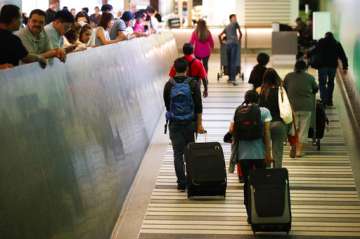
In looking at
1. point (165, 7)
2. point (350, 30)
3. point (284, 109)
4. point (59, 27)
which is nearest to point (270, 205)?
point (284, 109)

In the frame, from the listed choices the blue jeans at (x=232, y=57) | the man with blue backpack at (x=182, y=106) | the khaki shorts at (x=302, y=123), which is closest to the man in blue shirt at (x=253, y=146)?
the man with blue backpack at (x=182, y=106)

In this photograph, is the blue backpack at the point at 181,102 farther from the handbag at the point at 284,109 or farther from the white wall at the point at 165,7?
the white wall at the point at 165,7

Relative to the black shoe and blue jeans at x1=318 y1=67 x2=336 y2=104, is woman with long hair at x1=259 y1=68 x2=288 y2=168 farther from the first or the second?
blue jeans at x1=318 y1=67 x2=336 y2=104

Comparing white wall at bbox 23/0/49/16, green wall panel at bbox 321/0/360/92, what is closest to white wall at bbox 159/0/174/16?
green wall panel at bbox 321/0/360/92

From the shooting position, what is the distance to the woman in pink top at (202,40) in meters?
19.6

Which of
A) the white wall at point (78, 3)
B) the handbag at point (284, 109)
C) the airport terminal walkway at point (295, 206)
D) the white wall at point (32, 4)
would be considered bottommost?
the airport terminal walkway at point (295, 206)

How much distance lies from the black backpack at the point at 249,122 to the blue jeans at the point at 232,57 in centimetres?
1206

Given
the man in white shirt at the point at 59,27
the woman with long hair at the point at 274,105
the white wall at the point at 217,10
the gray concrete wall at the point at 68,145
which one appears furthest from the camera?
the white wall at the point at 217,10

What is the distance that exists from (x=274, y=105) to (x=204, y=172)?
1.27m

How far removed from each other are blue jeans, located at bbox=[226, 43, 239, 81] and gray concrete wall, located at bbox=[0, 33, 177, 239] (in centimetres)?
961

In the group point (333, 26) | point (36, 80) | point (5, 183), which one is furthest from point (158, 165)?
point (333, 26)

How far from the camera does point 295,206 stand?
974cm

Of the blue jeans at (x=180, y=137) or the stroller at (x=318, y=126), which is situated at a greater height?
the blue jeans at (x=180, y=137)

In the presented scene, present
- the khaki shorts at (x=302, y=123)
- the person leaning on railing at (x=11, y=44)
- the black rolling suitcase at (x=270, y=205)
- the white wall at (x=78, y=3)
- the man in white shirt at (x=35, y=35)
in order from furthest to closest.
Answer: the white wall at (x=78, y=3) → the khaki shorts at (x=302, y=123) → the black rolling suitcase at (x=270, y=205) → the man in white shirt at (x=35, y=35) → the person leaning on railing at (x=11, y=44)
